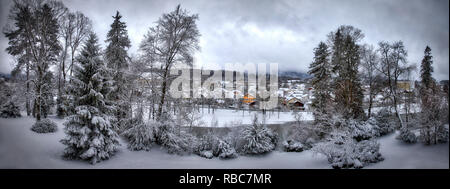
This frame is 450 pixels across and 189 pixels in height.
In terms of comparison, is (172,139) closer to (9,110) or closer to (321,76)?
(9,110)

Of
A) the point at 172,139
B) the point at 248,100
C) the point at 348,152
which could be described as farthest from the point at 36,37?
the point at 248,100

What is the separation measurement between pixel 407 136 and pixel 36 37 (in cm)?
1674

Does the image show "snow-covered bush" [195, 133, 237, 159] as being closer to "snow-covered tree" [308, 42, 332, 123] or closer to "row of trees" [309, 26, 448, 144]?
"row of trees" [309, 26, 448, 144]

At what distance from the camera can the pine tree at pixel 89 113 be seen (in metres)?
4.76

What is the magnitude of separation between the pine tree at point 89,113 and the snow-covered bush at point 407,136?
10.6 metres

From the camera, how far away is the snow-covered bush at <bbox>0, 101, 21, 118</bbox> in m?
6.75

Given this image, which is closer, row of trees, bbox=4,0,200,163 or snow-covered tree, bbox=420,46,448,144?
snow-covered tree, bbox=420,46,448,144

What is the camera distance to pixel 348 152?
526 cm

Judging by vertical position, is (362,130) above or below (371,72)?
below

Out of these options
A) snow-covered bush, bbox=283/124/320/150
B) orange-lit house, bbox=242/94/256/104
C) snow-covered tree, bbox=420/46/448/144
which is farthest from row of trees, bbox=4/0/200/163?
orange-lit house, bbox=242/94/256/104

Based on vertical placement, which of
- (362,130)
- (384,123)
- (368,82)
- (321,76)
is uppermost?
(321,76)

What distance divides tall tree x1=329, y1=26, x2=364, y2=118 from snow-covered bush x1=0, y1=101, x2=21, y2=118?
16.4m

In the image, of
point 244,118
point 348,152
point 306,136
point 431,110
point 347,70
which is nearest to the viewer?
point 431,110

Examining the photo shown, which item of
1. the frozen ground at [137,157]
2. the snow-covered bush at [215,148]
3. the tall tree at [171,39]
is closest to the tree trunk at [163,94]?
the tall tree at [171,39]
